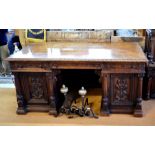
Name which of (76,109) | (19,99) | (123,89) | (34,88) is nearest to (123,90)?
(123,89)

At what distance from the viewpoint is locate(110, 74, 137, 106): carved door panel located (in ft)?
7.73

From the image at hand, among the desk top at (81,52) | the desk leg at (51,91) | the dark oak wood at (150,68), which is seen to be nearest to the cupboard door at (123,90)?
the desk top at (81,52)

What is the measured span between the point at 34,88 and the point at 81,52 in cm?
66

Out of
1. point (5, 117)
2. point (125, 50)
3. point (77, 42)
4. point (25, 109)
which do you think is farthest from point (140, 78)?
point (5, 117)

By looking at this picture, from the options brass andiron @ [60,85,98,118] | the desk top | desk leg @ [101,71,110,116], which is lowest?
brass andiron @ [60,85,98,118]

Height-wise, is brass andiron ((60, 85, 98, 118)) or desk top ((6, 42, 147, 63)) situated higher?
desk top ((6, 42, 147, 63))

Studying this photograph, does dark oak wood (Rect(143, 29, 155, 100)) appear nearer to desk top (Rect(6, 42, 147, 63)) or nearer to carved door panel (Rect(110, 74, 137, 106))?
desk top (Rect(6, 42, 147, 63))

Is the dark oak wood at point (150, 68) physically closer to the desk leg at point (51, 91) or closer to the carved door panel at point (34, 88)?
the desk leg at point (51, 91)

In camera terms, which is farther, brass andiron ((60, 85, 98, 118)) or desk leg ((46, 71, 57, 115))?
brass andiron ((60, 85, 98, 118))

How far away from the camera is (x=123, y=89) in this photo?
2.42 m

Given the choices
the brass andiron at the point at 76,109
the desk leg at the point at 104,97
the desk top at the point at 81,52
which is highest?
the desk top at the point at 81,52

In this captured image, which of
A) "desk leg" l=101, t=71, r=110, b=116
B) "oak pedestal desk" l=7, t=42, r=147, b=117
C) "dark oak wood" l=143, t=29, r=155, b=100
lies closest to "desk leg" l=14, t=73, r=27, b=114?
"oak pedestal desk" l=7, t=42, r=147, b=117

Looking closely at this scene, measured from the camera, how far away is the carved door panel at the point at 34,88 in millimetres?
2459
